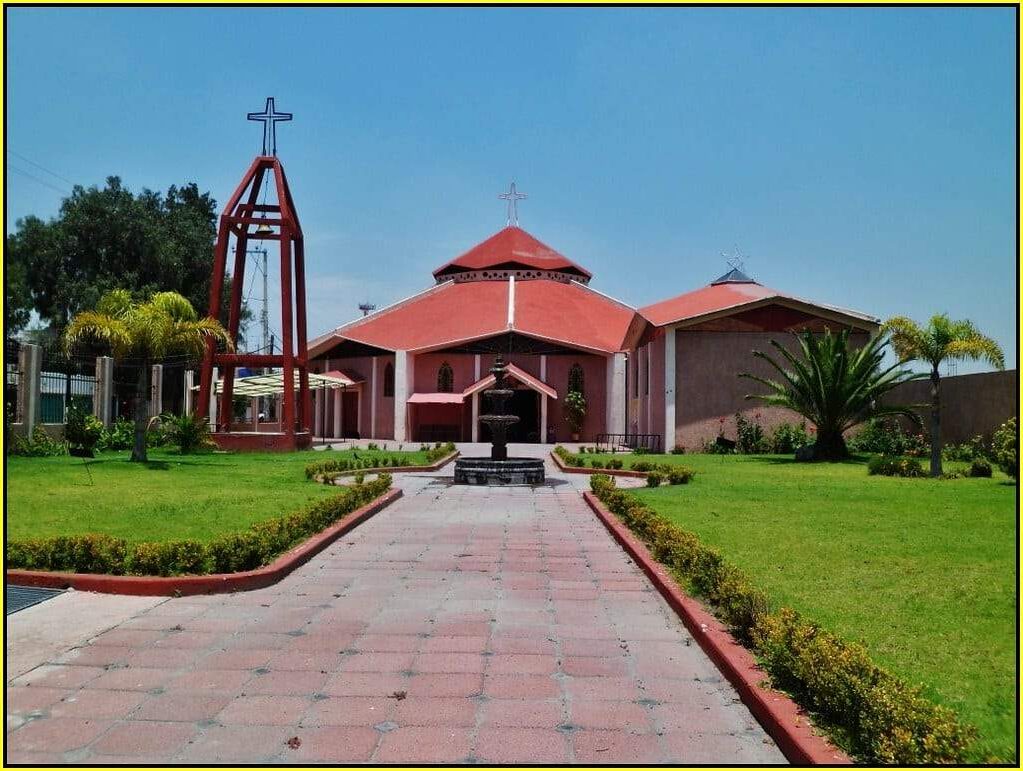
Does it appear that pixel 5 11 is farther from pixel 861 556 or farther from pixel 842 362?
pixel 842 362

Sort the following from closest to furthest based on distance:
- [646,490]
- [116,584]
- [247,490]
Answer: [116,584] → [247,490] → [646,490]

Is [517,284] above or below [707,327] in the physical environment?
above

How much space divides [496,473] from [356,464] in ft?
13.3

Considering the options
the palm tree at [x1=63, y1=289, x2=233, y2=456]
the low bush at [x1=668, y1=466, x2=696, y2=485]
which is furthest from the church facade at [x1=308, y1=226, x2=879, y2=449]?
the palm tree at [x1=63, y1=289, x2=233, y2=456]

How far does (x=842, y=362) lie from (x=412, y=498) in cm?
1243

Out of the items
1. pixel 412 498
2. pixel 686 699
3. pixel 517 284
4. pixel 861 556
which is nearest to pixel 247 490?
pixel 412 498

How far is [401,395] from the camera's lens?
122ft

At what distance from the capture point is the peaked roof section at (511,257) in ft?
152

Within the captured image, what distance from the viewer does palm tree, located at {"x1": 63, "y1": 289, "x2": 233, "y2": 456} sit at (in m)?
18.9

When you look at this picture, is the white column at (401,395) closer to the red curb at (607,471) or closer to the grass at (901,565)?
the red curb at (607,471)

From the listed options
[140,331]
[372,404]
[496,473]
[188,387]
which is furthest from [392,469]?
[372,404]

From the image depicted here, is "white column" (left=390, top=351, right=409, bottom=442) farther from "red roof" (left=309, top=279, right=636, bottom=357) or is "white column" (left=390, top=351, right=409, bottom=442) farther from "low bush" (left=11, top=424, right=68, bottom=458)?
"low bush" (left=11, top=424, right=68, bottom=458)

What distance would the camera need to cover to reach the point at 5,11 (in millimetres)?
4707

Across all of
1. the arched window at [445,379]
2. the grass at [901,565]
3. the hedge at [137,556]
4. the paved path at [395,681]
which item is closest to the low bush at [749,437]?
the grass at [901,565]
